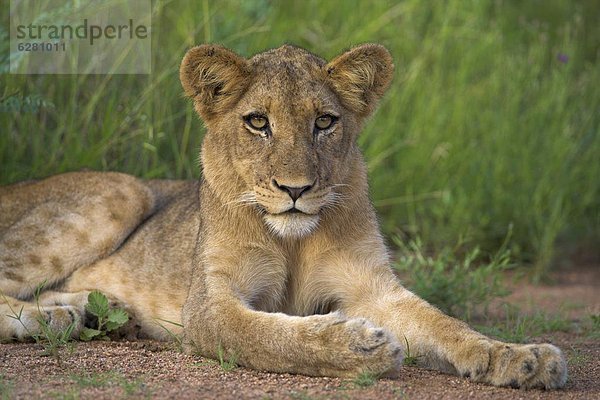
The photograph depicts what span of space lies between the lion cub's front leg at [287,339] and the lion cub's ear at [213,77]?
755mm

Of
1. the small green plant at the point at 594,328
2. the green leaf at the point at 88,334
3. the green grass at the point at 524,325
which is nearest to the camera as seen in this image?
the green leaf at the point at 88,334

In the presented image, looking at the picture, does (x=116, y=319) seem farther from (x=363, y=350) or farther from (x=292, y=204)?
(x=363, y=350)

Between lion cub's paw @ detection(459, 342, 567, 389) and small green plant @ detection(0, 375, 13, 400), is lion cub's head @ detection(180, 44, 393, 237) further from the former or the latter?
small green plant @ detection(0, 375, 13, 400)

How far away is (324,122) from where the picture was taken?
156 inches

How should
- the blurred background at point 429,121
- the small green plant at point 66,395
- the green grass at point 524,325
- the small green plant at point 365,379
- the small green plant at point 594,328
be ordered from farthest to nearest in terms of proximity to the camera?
the blurred background at point 429,121
the small green plant at point 594,328
the green grass at point 524,325
the small green plant at point 365,379
the small green plant at point 66,395

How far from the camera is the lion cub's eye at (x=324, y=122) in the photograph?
13.0ft

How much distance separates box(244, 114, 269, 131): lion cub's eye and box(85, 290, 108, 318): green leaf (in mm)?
1030

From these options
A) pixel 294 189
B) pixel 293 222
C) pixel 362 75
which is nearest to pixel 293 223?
pixel 293 222

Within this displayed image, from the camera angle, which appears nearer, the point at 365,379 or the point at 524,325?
the point at 365,379

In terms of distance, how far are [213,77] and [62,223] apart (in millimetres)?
1308

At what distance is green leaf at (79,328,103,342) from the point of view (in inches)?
169

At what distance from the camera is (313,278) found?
4.14 metres

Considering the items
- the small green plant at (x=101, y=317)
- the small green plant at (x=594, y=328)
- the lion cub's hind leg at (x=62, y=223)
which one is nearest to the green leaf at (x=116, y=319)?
the small green plant at (x=101, y=317)

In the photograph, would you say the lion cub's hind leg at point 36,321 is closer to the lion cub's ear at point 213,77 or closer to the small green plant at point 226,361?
the small green plant at point 226,361
